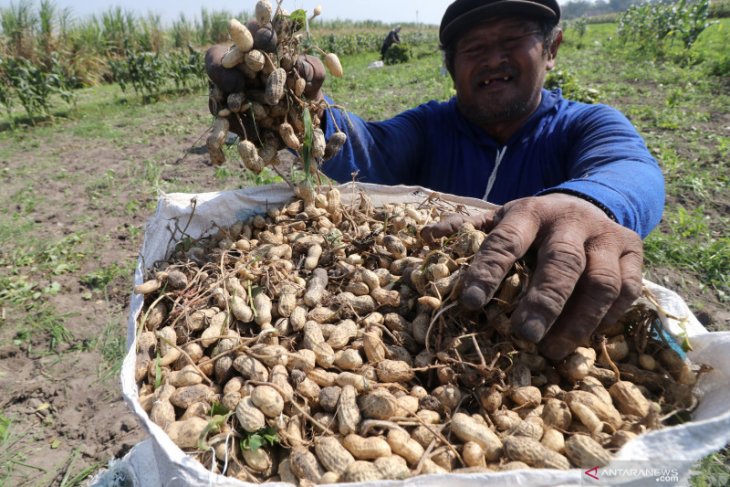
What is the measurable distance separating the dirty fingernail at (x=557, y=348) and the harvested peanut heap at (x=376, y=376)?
6cm

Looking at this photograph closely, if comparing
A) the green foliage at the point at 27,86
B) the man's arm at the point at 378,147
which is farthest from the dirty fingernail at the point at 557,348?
the green foliage at the point at 27,86

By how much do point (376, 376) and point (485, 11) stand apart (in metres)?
2.17

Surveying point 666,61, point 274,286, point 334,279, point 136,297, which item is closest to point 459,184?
point 334,279

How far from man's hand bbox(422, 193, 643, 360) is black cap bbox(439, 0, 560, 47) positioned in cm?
152

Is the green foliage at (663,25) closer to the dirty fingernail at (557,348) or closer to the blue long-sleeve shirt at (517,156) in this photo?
the blue long-sleeve shirt at (517,156)

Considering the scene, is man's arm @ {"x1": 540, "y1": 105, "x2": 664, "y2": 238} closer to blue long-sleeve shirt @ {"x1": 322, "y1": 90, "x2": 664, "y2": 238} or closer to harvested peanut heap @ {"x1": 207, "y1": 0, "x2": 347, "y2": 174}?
blue long-sleeve shirt @ {"x1": 322, "y1": 90, "x2": 664, "y2": 238}

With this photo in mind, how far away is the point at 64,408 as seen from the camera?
296 centimetres

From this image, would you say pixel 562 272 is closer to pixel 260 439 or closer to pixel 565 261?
pixel 565 261

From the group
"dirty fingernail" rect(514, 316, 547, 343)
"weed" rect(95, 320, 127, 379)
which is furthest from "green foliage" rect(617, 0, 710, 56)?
"weed" rect(95, 320, 127, 379)

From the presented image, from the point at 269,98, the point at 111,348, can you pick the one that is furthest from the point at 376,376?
the point at 111,348

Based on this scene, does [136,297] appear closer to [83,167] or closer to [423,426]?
[423,426]

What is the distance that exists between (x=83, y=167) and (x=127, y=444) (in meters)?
6.11

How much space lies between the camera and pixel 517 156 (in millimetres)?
2887

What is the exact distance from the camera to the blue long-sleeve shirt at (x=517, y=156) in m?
2.11
